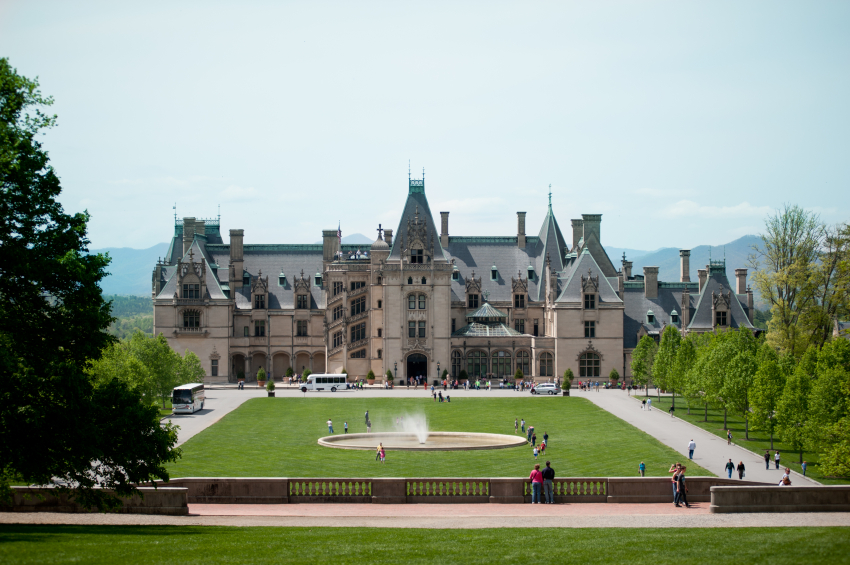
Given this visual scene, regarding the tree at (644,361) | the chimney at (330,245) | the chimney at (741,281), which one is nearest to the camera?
the tree at (644,361)

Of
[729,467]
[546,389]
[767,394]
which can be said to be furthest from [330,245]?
[729,467]

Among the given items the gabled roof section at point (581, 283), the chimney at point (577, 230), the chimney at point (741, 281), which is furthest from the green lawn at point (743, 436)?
the chimney at point (577, 230)

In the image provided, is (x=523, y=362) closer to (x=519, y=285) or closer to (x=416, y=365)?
(x=519, y=285)

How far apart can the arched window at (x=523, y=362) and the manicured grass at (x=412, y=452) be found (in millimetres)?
19256

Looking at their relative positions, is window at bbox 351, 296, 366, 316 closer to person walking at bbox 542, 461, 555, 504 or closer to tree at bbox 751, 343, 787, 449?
tree at bbox 751, 343, 787, 449

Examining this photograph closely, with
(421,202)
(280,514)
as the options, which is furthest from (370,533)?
(421,202)

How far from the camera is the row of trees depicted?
4216cm

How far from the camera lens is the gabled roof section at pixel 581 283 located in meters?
94.6

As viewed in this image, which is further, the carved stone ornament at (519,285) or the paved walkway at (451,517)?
the carved stone ornament at (519,285)

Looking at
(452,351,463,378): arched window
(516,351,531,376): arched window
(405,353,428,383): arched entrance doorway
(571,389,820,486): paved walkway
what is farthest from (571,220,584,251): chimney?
(571,389,820,486): paved walkway

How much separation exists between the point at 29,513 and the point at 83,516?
178cm

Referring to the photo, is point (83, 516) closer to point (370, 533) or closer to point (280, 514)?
point (280, 514)

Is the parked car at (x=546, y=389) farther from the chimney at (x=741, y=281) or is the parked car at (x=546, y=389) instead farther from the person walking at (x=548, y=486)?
the person walking at (x=548, y=486)

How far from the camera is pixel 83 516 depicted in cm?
2805
